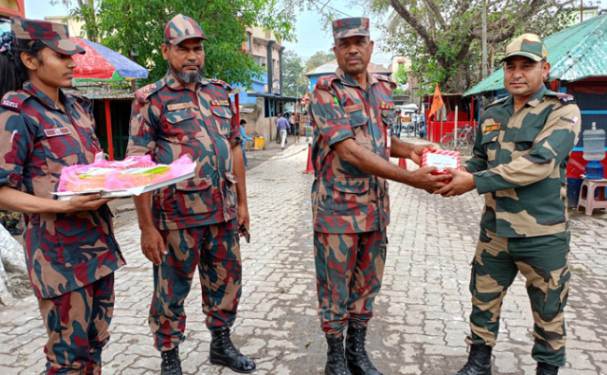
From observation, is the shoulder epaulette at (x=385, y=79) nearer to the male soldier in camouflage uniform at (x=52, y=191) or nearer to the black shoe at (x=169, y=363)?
the male soldier in camouflage uniform at (x=52, y=191)

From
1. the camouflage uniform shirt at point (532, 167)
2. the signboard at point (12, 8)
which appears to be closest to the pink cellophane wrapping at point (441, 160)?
the camouflage uniform shirt at point (532, 167)

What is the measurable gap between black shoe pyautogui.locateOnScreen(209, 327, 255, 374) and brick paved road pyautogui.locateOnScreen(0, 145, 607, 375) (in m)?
0.08

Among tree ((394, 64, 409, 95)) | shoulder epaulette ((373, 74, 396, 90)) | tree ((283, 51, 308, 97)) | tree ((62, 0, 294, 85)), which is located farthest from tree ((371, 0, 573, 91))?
tree ((283, 51, 308, 97))

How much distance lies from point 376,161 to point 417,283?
8.03 feet

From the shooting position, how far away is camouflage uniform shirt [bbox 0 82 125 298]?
1988mm

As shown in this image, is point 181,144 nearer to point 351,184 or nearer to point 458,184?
point 351,184

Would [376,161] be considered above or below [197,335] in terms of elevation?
above

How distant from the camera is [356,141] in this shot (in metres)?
2.72

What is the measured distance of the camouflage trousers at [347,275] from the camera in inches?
110

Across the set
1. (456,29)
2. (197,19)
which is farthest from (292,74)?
(197,19)

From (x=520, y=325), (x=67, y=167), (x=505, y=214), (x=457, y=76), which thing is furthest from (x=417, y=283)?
(x=457, y=76)

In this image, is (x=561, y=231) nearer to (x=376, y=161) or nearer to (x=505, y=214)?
(x=505, y=214)

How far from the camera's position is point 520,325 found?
371 centimetres

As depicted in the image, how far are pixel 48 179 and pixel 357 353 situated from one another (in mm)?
1994
